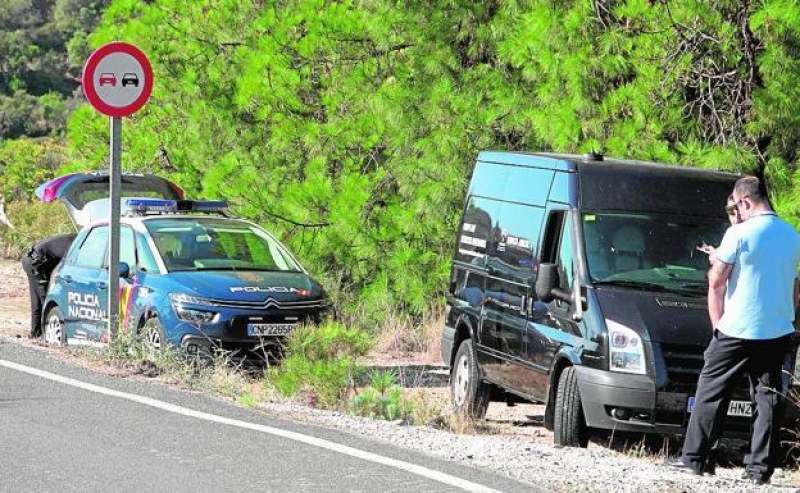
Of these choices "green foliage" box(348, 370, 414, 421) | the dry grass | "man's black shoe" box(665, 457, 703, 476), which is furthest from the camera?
the dry grass

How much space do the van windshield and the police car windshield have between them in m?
4.61

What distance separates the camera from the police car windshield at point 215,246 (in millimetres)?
14188

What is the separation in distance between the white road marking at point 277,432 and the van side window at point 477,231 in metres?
3.22

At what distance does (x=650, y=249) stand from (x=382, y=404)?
2.25 m

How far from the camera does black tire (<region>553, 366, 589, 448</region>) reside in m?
10.1

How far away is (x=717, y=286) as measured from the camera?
8.89m

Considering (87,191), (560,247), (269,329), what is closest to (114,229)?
(269,329)

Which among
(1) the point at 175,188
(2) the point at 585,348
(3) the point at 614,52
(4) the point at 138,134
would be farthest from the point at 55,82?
(2) the point at 585,348

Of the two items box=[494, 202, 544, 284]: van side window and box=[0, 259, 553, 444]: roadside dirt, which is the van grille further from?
box=[0, 259, 553, 444]: roadside dirt

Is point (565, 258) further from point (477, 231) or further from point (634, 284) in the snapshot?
point (477, 231)

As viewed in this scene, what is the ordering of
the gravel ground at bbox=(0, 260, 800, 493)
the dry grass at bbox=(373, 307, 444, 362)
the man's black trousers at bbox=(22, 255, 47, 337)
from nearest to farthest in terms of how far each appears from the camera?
the gravel ground at bbox=(0, 260, 800, 493) < the man's black trousers at bbox=(22, 255, 47, 337) < the dry grass at bbox=(373, 307, 444, 362)

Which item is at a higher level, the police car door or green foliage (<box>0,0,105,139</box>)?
green foliage (<box>0,0,105,139</box>)

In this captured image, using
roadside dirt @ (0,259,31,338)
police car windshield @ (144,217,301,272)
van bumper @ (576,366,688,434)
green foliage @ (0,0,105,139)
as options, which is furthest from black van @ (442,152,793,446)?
green foliage @ (0,0,105,139)

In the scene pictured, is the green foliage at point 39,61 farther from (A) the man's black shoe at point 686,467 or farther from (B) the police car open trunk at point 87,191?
(A) the man's black shoe at point 686,467
